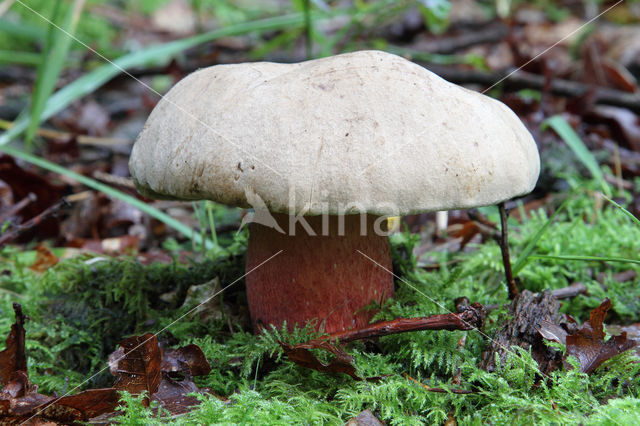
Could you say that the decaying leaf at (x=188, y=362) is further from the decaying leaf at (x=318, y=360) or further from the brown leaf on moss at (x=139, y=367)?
the decaying leaf at (x=318, y=360)

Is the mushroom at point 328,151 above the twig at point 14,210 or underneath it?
above

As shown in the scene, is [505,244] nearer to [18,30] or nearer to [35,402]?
[35,402]

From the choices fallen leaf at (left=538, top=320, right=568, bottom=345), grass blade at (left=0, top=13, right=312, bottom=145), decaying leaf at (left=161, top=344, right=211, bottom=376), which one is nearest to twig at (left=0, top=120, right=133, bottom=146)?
grass blade at (left=0, top=13, right=312, bottom=145)

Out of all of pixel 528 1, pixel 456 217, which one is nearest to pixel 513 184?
pixel 456 217

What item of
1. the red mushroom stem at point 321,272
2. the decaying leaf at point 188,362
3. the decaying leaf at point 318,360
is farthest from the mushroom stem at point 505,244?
the decaying leaf at point 188,362

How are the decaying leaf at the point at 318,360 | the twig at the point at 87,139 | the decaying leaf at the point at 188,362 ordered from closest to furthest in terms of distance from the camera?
the decaying leaf at the point at 318,360, the decaying leaf at the point at 188,362, the twig at the point at 87,139

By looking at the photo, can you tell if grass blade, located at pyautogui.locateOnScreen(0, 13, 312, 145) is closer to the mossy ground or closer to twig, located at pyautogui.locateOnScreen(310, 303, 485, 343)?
the mossy ground
